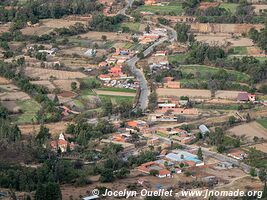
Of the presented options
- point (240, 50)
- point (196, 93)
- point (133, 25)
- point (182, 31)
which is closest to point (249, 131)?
point (196, 93)

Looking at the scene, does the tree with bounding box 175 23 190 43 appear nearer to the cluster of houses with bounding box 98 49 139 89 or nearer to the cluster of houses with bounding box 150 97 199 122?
the cluster of houses with bounding box 98 49 139 89

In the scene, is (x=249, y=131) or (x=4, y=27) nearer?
(x=249, y=131)

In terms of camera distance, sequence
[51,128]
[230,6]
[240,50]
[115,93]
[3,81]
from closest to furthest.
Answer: [51,128]
[115,93]
[3,81]
[240,50]
[230,6]

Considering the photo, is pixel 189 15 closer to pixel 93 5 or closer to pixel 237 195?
pixel 93 5

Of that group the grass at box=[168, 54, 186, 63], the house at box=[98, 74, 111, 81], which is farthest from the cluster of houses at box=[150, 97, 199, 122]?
the grass at box=[168, 54, 186, 63]

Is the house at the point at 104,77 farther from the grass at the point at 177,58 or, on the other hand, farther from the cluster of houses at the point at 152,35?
the cluster of houses at the point at 152,35

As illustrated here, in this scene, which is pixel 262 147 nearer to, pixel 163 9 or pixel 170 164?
pixel 170 164
